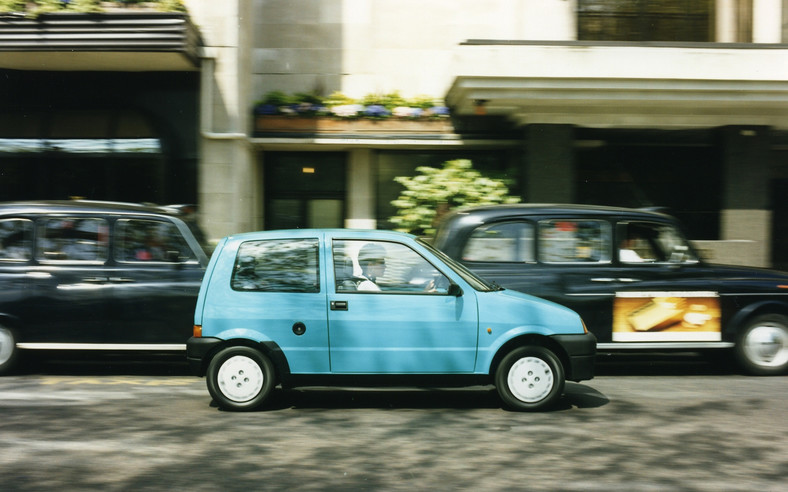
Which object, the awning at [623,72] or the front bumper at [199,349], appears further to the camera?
the awning at [623,72]

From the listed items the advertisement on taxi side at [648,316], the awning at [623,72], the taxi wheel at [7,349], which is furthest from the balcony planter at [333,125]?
the taxi wheel at [7,349]

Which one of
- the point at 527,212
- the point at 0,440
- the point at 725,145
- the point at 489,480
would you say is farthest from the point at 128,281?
the point at 725,145

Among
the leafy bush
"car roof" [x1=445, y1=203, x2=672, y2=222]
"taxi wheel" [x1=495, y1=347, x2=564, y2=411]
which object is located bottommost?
"taxi wheel" [x1=495, y1=347, x2=564, y2=411]

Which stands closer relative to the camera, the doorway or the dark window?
the dark window

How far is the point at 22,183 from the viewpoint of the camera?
540 inches

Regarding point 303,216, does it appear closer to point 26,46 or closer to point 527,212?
point 26,46

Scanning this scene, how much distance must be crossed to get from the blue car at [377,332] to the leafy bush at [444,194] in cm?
686

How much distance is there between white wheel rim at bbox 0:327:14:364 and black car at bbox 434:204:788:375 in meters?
4.62

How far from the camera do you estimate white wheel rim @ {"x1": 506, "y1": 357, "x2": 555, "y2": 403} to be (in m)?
6.50

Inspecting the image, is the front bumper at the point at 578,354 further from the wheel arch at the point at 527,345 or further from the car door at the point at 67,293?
the car door at the point at 67,293

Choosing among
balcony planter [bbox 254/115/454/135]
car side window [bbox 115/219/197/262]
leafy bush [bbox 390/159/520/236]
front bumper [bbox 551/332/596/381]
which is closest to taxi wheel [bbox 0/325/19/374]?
car side window [bbox 115/219/197/262]

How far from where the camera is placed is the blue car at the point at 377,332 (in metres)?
6.45

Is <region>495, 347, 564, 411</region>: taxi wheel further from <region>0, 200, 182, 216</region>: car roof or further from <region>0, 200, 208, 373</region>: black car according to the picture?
<region>0, 200, 182, 216</region>: car roof

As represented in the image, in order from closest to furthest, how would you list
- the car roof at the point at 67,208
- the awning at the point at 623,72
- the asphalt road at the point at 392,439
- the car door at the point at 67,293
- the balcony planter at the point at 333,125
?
the asphalt road at the point at 392,439, the car door at the point at 67,293, the car roof at the point at 67,208, the awning at the point at 623,72, the balcony planter at the point at 333,125
